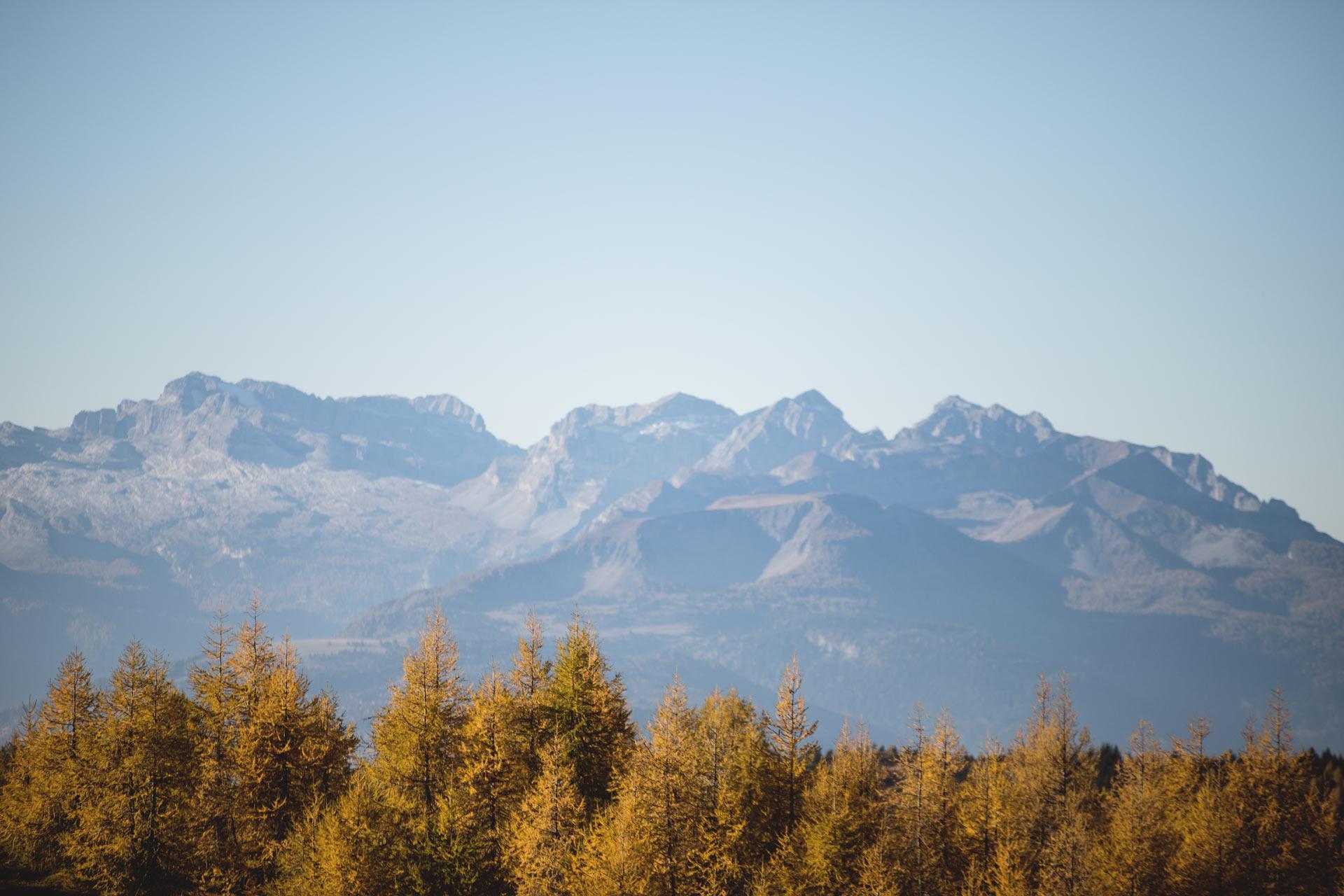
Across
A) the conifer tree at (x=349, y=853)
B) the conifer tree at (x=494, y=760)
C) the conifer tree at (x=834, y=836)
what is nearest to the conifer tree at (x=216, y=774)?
the conifer tree at (x=349, y=853)

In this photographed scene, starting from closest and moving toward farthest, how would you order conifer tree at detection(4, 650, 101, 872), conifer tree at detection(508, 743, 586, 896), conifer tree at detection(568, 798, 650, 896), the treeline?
conifer tree at detection(568, 798, 650, 896)
conifer tree at detection(508, 743, 586, 896)
the treeline
conifer tree at detection(4, 650, 101, 872)

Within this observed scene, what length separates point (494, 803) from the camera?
5675 cm

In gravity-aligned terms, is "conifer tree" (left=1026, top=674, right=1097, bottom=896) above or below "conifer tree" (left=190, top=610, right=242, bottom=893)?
below

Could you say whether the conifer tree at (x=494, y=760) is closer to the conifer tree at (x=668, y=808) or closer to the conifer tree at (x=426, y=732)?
the conifer tree at (x=426, y=732)

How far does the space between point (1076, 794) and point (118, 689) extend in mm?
63831

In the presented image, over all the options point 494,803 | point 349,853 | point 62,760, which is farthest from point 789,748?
point 62,760

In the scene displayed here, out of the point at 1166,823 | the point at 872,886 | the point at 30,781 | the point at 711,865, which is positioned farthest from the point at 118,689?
the point at 1166,823

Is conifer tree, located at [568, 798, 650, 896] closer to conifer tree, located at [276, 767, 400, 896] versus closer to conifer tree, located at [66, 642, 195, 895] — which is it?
conifer tree, located at [276, 767, 400, 896]

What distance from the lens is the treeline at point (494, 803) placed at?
52969 mm

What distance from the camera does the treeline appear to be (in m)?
53.0

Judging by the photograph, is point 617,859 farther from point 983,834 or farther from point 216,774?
point 983,834

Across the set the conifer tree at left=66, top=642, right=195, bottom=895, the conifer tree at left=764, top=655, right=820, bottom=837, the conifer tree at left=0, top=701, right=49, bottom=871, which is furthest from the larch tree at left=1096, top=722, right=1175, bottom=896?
the conifer tree at left=0, top=701, right=49, bottom=871

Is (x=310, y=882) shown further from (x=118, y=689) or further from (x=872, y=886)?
(x=872, y=886)

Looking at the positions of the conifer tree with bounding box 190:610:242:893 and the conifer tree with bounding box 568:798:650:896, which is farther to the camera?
the conifer tree with bounding box 190:610:242:893
